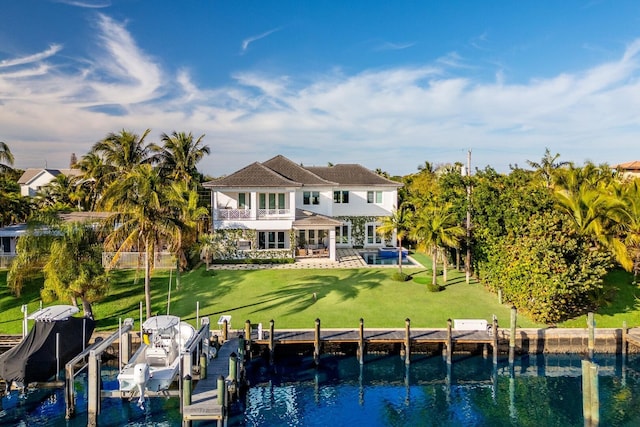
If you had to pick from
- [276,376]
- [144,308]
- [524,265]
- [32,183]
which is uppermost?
[32,183]

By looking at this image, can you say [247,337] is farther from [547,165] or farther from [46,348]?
[547,165]

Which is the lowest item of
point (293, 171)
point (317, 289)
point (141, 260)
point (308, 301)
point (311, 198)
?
point (308, 301)

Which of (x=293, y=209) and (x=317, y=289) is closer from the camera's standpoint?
(x=317, y=289)

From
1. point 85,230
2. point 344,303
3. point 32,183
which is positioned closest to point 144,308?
point 85,230

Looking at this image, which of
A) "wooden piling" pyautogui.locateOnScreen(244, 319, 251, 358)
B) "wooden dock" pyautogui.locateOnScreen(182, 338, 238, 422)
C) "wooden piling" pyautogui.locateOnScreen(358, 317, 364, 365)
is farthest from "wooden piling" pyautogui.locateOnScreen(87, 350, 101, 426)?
"wooden piling" pyautogui.locateOnScreen(358, 317, 364, 365)

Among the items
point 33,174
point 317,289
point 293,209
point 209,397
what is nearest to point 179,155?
point 293,209

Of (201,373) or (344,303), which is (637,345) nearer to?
(344,303)

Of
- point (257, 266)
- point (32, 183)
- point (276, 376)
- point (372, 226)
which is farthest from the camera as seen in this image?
point (32, 183)

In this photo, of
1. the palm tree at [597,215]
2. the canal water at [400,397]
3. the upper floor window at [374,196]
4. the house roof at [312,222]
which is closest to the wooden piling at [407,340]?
the canal water at [400,397]
